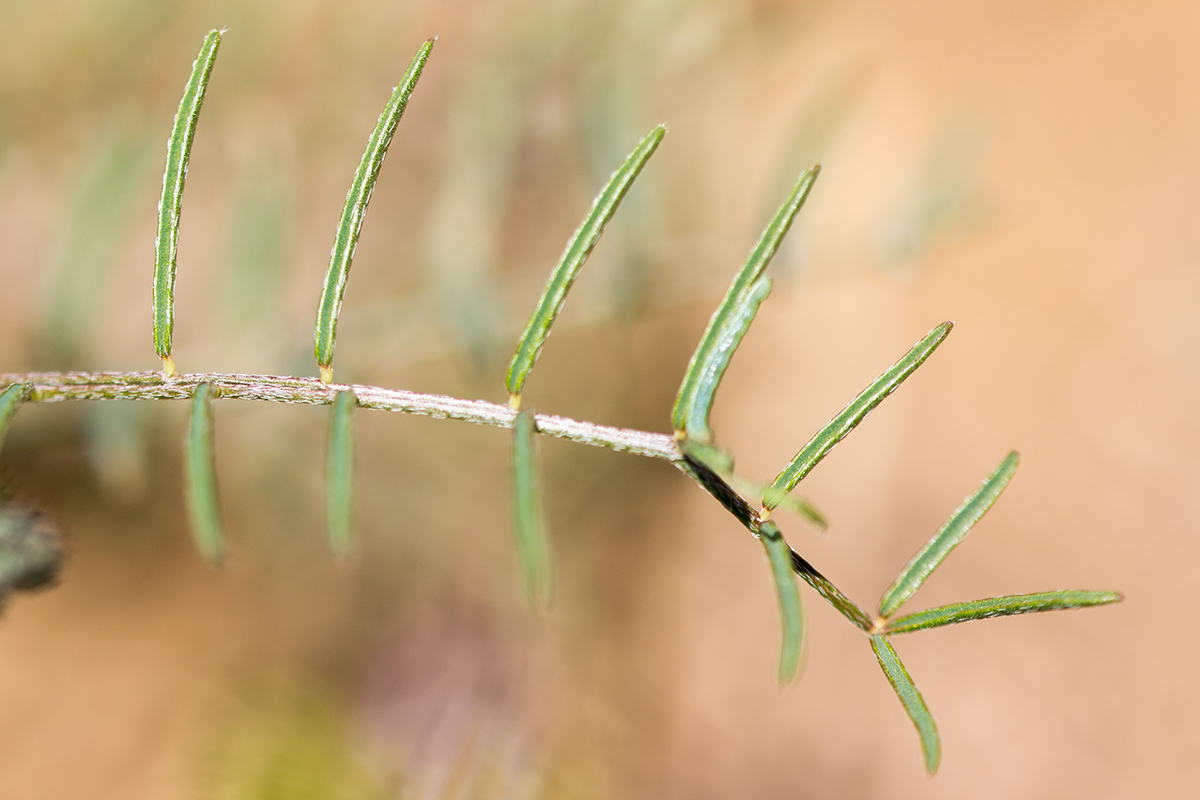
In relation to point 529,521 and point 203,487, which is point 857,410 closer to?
point 529,521

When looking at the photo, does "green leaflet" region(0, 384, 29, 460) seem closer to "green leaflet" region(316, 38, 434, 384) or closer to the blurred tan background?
"green leaflet" region(316, 38, 434, 384)

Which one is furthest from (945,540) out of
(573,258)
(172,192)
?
(172,192)

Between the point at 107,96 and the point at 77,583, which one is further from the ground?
the point at 107,96

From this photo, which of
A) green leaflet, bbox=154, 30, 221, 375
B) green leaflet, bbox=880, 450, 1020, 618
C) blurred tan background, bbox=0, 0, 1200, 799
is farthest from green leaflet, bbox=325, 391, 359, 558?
blurred tan background, bbox=0, 0, 1200, 799

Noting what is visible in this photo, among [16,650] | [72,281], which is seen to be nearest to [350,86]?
[72,281]

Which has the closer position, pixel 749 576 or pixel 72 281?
pixel 72 281

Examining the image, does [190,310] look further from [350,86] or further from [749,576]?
[749,576]
